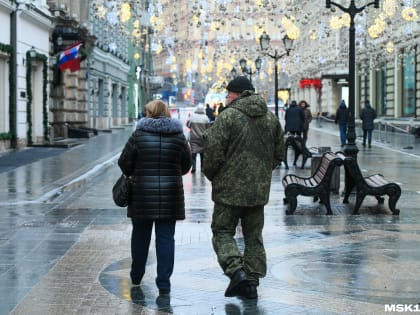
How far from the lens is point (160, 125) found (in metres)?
7.64

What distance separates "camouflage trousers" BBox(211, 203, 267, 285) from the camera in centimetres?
743

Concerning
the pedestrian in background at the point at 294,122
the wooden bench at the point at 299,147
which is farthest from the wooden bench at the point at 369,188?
the pedestrian in background at the point at 294,122

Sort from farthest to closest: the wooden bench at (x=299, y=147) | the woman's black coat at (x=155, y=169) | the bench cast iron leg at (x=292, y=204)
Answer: the wooden bench at (x=299, y=147)
the bench cast iron leg at (x=292, y=204)
the woman's black coat at (x=155, y=169)

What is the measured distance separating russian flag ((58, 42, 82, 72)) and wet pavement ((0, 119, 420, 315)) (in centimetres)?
1913

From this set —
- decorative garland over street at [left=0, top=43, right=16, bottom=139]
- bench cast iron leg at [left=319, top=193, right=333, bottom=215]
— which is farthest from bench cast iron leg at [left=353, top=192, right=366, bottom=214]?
decorative garland over street at [left=0, top=43, right=16, bottom=139]

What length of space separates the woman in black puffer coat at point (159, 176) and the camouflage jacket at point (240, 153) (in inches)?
15.5

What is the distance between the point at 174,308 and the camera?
7.12m

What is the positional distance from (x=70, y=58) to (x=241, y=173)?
1134 inches

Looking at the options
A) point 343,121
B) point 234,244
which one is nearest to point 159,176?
point 234,244

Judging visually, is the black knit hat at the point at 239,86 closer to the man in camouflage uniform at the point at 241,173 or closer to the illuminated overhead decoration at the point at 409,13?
the man in camouflage uniform at the point at 241,173

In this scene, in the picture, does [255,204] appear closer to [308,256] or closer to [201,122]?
[308,256]

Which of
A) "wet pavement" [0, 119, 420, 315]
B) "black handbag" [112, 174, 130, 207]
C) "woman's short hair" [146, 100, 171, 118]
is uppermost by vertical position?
"woman's short hair" [146, 100, 171, 118]

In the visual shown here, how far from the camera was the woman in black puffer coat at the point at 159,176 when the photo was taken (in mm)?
7605

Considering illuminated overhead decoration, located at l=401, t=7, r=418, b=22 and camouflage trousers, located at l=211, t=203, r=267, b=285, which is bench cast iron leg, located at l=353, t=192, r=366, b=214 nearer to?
camouflage trousers, located at l=211, t=203, r=267, b=285
